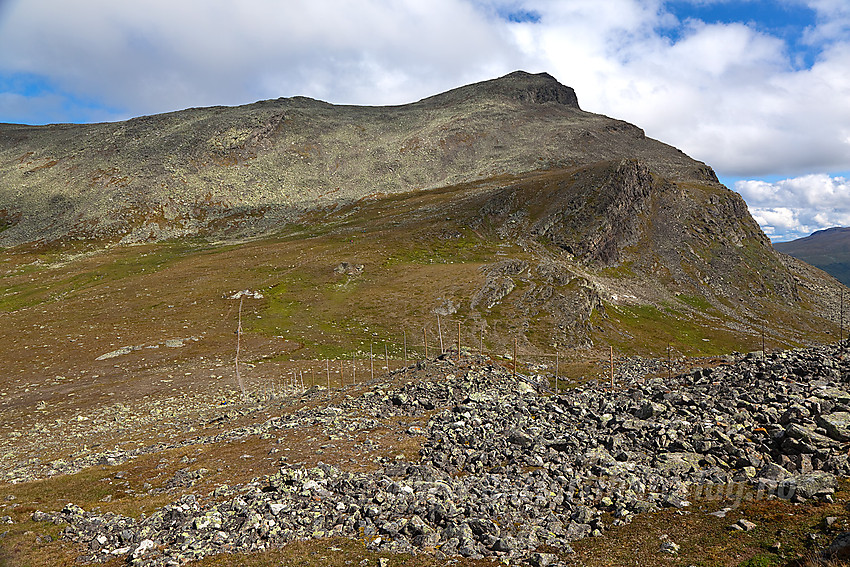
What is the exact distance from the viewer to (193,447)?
34406 millimetres

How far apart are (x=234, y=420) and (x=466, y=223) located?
123 meters

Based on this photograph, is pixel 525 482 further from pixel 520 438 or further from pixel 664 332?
pixel 664 332

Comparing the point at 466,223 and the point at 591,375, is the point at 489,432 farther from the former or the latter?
the point at 466,223

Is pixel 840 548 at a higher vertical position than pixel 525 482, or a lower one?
higher

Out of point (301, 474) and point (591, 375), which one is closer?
point (301, 474)

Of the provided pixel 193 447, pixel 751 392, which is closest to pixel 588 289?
pixel 751 392

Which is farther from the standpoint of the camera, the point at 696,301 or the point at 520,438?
the point at 696,301

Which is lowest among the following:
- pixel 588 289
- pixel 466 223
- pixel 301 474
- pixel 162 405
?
pixel 162 405

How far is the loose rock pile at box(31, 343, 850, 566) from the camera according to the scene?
18953 mm

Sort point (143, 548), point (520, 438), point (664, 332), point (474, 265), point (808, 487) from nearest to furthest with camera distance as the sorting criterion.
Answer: point (143, 548), point (808, 487), point (520, 438), point (664, 332), point (474, 265)

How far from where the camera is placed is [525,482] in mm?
23156

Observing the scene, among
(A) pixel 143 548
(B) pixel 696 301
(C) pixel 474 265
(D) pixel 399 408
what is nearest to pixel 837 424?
(D) pixel 399 408

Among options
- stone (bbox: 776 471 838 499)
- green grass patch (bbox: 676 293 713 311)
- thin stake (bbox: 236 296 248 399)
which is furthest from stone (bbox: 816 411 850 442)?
green grass patch (bbox: 676 293 713 311)

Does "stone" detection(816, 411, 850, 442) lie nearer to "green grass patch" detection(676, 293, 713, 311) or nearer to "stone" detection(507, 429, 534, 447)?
"stone" detection(507, 429, 534, 447)
